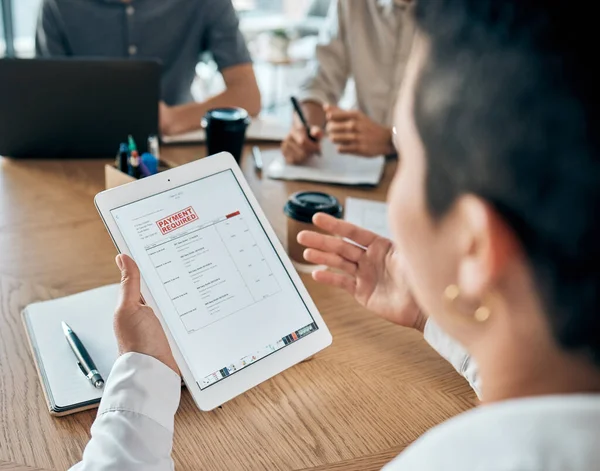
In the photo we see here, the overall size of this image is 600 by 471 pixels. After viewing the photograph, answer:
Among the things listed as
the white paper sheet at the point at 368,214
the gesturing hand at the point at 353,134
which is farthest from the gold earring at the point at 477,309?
the gesturing hand at the point at 353,134

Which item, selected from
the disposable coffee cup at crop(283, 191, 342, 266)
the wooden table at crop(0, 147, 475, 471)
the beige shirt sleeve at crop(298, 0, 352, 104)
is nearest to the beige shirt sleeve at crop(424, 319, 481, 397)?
the wooden table at crop(0, 147, 475, 471)

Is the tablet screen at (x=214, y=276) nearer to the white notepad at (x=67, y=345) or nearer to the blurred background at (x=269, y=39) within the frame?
the white notepad at (x=67, y=345)

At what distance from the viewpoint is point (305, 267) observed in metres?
1.15

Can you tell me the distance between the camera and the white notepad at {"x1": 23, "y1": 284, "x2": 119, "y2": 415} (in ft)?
2.68

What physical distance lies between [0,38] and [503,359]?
4.03 m

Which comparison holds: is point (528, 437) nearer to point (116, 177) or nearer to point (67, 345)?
point (67, 345)

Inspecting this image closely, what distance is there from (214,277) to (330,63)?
135 cm

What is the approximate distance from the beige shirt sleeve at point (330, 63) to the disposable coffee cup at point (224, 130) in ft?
2.00

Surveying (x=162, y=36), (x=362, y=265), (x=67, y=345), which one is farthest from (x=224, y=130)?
(x=162, y=36)

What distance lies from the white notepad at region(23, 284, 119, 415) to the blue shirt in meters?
1.22

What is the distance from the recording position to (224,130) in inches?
56.7

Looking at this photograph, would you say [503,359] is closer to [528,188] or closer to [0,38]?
[528,188]

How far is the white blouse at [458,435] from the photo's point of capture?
0.47 metres

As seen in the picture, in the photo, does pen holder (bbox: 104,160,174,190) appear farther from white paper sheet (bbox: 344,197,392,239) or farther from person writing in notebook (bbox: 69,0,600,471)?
person writing in notebook (bbox: 69,0,600,471)
